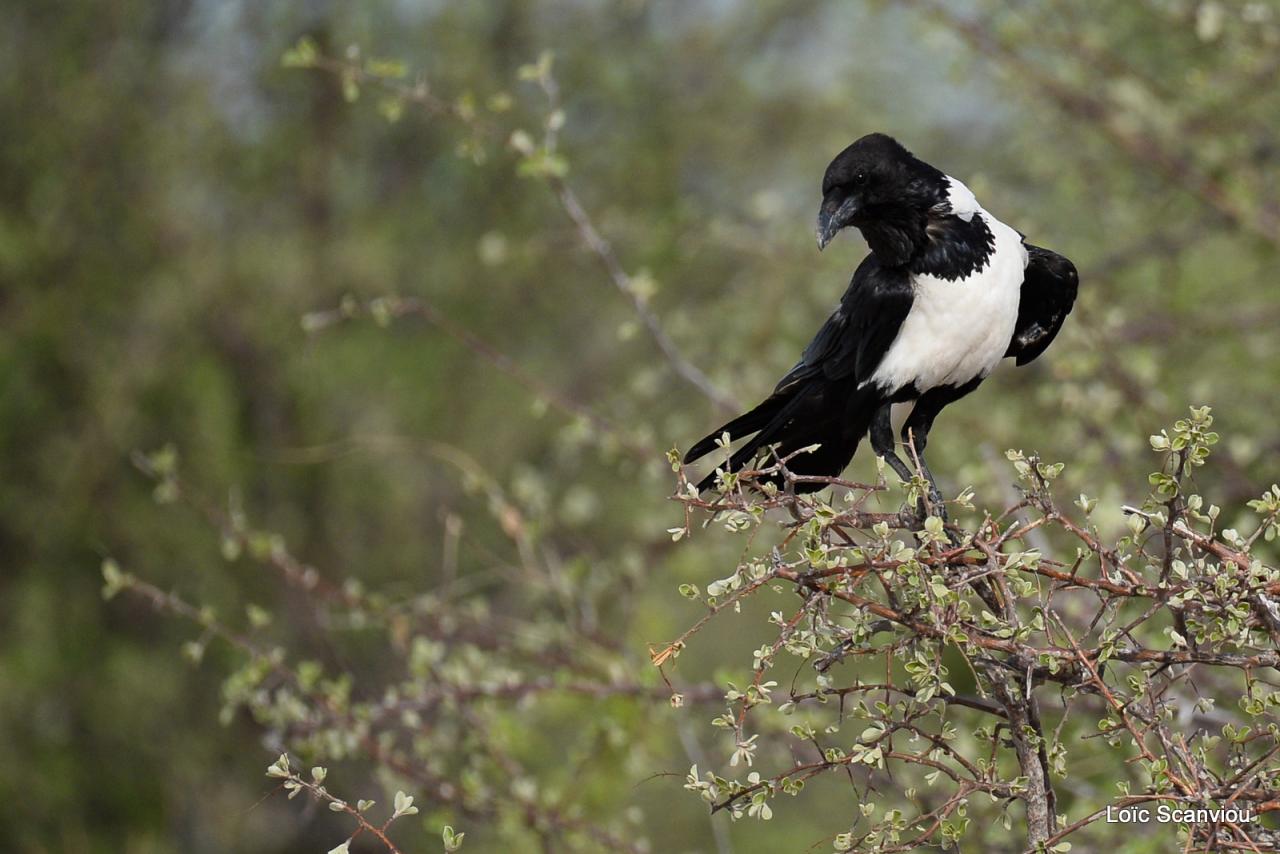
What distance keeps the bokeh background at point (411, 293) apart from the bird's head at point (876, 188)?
3168 mm

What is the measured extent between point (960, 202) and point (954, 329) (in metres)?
0.37

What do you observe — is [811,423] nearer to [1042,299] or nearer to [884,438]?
[884,438]

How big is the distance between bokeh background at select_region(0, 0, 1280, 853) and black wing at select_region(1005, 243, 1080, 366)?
9.27 ft

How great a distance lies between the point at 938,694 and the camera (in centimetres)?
262

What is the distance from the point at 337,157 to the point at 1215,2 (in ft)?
27.4

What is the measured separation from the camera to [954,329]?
3385mm

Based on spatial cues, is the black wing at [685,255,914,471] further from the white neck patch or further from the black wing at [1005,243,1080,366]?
the black wing at [1005,243,1080,366]

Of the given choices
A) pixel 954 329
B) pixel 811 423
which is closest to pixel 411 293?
pixel 811 423

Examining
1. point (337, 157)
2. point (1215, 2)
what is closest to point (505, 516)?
point (1215, 2)

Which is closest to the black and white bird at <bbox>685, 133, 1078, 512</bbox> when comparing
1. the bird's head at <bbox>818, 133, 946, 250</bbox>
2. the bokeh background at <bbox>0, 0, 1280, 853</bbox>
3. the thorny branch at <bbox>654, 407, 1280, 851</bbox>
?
the bird's head at <bbox>818, 133, 946, 250</bbox>

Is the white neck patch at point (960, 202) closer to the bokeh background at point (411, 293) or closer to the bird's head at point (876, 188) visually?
the bird's head at point (876, 188)

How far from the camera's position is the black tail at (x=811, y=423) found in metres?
3.43

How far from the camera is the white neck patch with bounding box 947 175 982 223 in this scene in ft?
11.6

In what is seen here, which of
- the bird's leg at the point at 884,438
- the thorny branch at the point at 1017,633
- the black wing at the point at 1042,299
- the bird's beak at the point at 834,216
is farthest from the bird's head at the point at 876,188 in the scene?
the thorny branch at the point at 1017,633
